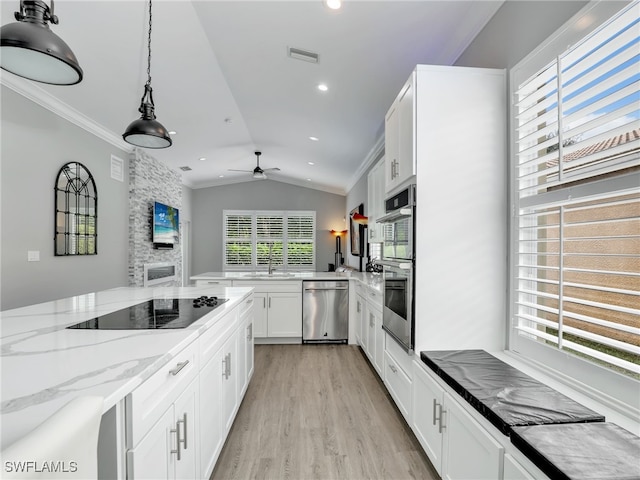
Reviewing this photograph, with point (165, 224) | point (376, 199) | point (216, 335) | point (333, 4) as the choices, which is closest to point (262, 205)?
point (165, 224)

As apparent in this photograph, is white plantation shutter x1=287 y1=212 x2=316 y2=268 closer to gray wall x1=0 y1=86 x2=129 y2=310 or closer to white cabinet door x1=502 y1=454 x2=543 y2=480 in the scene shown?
gray wall x1=0 y1=86 x2=129 y2=310

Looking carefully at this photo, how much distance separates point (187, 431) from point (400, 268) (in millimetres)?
1495

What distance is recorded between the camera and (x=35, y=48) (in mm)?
1218

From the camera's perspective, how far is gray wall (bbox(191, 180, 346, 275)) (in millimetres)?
8789

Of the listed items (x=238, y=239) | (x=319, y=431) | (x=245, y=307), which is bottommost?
(x=319, y=431)

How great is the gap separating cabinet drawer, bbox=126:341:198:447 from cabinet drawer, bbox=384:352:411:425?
4.62 ft

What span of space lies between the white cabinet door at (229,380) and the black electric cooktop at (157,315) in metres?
0.31

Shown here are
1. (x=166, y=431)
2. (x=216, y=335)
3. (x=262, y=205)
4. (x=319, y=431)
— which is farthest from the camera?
(x=262, y=205)

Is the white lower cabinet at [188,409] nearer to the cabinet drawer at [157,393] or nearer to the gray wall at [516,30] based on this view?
the cabinet drawer at [157,393]

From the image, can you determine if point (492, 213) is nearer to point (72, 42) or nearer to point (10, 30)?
Answer: point (10, 30)

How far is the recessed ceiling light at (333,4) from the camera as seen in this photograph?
87.0 inches

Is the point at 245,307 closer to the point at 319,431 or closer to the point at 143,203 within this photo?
the point at 319,431

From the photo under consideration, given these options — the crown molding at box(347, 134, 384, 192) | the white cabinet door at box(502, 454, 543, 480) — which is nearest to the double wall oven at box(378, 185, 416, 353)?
the white cabinet door at box(502, 454, 543, 480)

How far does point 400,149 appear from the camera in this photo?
2.27 metres
